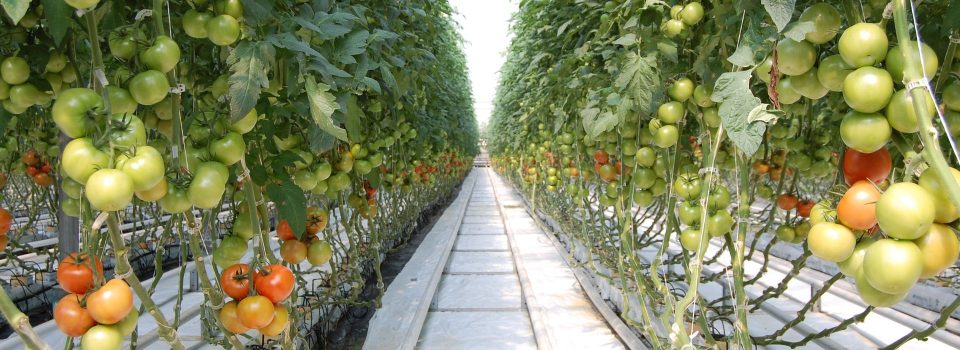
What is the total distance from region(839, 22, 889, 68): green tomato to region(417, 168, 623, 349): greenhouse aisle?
2.24 m

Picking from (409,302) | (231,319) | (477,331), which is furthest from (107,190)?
(409,302)

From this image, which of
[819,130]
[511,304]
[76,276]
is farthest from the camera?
[511,304]

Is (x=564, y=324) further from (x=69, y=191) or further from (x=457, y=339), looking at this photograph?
(x=69, y=191)

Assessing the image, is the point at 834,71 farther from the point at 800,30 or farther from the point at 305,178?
the point at 305,178

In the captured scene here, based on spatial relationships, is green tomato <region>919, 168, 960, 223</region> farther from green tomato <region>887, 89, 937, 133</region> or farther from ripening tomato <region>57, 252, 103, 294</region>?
ripening tomato <region>57, 252, 103, 294</region>

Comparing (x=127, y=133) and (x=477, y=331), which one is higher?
(x=127, y=133)

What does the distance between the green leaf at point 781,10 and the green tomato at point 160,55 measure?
83cm

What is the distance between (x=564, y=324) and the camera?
2902 millimetres

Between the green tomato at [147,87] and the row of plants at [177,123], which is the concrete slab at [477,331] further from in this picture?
the green tomato at [147,87]

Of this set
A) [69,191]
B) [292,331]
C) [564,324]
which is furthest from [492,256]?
[69,191]

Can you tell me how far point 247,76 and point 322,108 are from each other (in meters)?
0.13

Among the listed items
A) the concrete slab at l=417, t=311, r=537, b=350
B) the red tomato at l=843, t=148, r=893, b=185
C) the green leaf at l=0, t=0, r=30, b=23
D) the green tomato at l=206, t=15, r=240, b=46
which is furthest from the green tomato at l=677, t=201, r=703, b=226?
the concrete slab at l=417, t=311, r=537, b=350

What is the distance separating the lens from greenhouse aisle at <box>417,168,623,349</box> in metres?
2.75

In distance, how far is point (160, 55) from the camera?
0.71 metres
